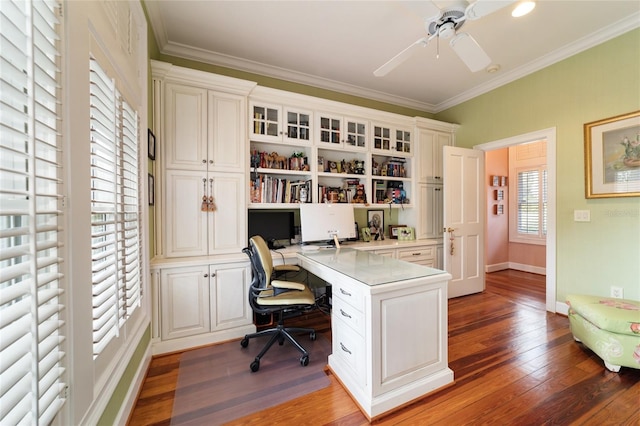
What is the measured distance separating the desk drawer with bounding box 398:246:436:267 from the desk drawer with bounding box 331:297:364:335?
5.40ft

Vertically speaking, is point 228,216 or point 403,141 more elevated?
point 403,141

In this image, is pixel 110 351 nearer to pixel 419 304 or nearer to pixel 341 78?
pixel 419 304

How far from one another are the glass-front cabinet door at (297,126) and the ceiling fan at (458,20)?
1140mm

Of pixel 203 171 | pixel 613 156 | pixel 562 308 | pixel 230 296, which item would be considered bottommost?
pixel 562 308

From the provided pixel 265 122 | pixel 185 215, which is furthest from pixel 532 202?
pixel 185 215

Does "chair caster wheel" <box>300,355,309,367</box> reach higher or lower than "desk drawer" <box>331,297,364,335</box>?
lower

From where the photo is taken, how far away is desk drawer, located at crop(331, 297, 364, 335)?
162 centimetres

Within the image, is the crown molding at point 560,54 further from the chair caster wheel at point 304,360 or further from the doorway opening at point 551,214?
the chair caster wheel at point 304,360

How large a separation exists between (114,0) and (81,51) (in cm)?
68

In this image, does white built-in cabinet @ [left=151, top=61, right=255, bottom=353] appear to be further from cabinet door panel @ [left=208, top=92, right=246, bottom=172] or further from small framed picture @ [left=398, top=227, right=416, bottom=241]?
small framed picture @ [left=398, top=227, right=416, bottom=241]

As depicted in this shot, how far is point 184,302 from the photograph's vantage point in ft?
7.38

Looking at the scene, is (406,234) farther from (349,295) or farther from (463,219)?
(349,295)

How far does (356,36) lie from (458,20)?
1.04m

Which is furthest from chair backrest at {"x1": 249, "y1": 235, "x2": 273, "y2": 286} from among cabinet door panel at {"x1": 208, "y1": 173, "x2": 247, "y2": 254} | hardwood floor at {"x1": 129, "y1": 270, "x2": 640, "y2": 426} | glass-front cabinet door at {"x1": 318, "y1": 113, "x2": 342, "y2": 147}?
glass-front cabinet door at {"x1": 318, "y1": 113, "x2": 342, "y2": 147}
